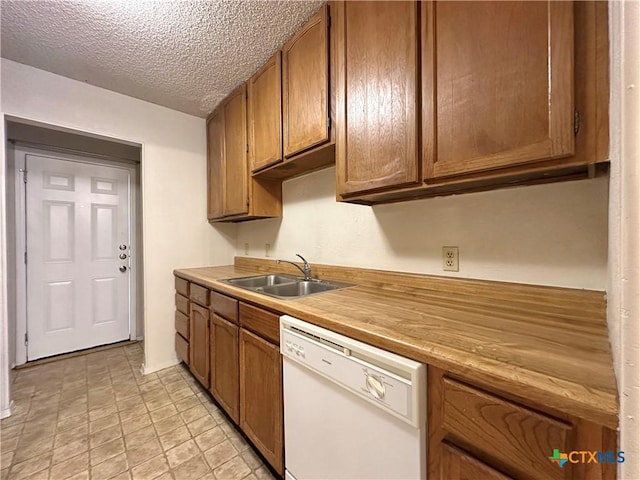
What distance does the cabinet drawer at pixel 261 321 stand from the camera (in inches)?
46.6

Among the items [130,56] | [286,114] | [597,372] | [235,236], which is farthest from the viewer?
[235,236]

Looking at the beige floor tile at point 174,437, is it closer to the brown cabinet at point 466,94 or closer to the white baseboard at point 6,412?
the white baseboard at point 6,412

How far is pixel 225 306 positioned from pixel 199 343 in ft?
2.06

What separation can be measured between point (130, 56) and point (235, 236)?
66.5 inches

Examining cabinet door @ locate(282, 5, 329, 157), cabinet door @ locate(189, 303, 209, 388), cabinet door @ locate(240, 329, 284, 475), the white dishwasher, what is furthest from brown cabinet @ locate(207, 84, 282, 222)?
the white dishwasher

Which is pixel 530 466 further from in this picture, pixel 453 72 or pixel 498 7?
pixel 498 7

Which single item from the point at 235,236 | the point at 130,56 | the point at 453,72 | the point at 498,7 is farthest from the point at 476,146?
the point at 235,236

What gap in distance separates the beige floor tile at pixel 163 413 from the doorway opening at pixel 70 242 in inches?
65.1

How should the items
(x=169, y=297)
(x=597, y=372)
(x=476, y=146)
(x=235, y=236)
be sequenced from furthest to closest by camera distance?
(x=235, y=236) → (x=169, y=297) → (x=476, y=146) → (x=597, y=372)

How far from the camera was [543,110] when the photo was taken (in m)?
0.72

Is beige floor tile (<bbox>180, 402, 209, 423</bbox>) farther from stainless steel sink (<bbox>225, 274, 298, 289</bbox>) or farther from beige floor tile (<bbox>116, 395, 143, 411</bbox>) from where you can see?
stainless steel sink (<bbox>225, 274, 298, 289</bbox>)

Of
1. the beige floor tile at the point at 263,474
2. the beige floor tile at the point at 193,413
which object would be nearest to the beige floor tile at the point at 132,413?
the beige floor tile at the point at 193,413

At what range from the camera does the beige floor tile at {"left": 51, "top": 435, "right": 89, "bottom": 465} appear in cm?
140

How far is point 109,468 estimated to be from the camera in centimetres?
133
